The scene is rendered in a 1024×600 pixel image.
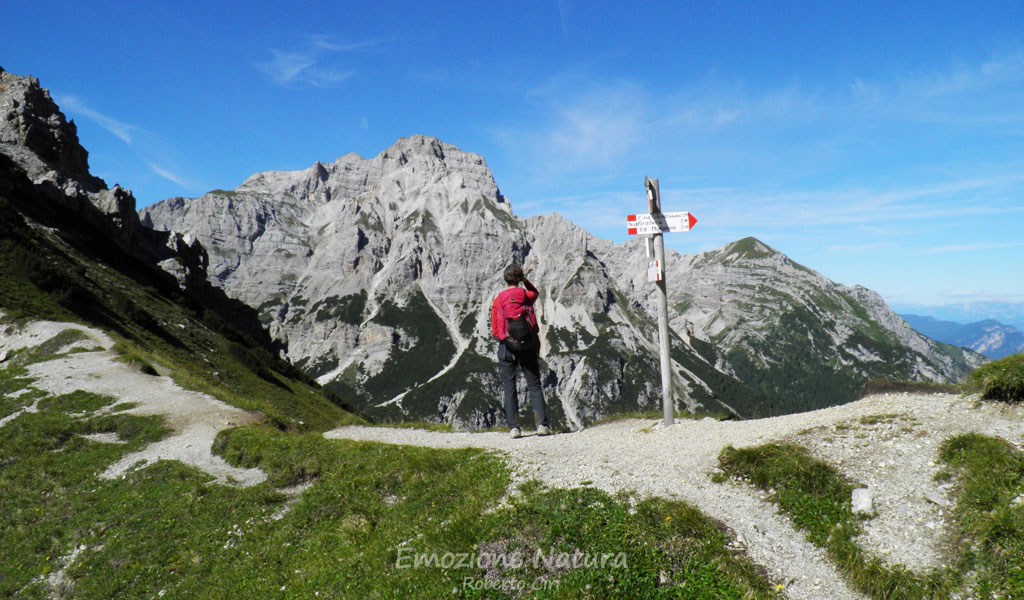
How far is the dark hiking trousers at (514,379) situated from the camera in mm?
15562

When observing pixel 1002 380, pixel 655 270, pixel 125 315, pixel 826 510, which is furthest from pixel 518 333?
pixel 125 315

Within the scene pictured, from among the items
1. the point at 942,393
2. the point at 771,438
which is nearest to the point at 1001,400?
the point at 942,393

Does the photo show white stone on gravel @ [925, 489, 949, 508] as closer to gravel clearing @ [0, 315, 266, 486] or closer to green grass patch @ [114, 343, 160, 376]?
gravel clearing @ [0, 315, 266, 486]

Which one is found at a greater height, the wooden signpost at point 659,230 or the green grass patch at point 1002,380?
the wooden signpost at point 659,230

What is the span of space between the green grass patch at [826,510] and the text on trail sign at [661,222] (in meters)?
7.55

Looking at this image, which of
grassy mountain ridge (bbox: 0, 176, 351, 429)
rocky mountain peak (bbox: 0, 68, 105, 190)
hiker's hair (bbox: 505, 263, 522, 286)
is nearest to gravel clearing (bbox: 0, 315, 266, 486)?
grassy mountain ridge (bbox: 0, 176, 351, 429)

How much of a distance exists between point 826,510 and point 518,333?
30.0 ft

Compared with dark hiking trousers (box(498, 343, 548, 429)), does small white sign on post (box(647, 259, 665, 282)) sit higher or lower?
higher

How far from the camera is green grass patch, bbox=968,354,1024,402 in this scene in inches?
398

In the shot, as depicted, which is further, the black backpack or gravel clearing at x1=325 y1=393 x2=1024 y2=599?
the black backpack

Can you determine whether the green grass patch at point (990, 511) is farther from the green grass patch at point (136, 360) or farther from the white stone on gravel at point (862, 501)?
the green grass patch at point (136, 360)

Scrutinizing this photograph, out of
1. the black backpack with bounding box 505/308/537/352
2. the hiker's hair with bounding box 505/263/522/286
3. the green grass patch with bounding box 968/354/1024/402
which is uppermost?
the hiker's hair with bounding box 505/263/522/286

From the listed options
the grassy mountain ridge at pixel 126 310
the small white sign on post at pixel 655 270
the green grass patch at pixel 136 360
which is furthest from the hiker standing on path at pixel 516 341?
the green grass patch at pixel 136 360

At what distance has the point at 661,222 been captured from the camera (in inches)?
630
